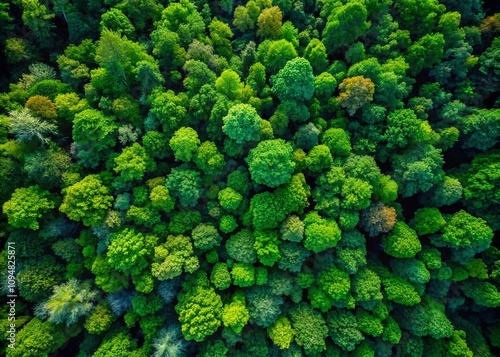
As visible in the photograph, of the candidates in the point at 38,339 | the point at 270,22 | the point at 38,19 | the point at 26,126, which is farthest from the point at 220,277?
the point at 38,19

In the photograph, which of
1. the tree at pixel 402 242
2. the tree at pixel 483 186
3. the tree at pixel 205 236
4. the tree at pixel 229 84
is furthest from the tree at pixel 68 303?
the tree at pixel 483 186

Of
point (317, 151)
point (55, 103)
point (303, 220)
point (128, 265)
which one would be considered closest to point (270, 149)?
point (317, 151)

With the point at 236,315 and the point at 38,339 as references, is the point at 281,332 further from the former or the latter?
the point at 38,339

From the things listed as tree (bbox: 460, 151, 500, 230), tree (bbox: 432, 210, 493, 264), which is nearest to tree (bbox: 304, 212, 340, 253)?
tree (bbox: 432, 210, 493, 264)

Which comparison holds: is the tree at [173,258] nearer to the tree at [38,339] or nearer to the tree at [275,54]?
the tree at [38,339]

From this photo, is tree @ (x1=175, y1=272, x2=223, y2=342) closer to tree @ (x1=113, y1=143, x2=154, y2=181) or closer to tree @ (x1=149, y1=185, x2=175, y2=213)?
tree @ (x1=149, y1=185, x2=175, y2=213)

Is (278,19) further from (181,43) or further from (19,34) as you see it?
(19,34)
